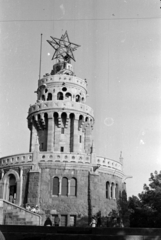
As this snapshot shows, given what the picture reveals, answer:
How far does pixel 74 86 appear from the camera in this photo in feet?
165

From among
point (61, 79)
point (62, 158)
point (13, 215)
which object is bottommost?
point (13, 215)

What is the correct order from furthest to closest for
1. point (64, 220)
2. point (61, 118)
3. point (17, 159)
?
point (61, 118) < point (17, 159) < point (64, 220)

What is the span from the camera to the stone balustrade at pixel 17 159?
41.8 m

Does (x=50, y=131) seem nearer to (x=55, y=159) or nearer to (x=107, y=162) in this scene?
(x=55, y=159)

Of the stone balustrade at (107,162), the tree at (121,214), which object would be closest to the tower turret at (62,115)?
the stone balustrade at (107,162)

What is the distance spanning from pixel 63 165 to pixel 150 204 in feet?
35.5

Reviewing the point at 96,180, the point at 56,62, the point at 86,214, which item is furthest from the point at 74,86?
the point at 86,214

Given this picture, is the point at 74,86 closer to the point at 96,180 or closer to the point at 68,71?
the point at 68,71

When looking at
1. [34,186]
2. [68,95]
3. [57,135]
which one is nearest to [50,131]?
[57,135]

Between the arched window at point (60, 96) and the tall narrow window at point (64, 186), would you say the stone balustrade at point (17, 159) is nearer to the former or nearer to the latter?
the tall narrow window at point (64, 186)

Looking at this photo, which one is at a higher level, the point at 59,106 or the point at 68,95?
the point at 68,95

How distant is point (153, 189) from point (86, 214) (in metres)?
8.96

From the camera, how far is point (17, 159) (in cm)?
4262

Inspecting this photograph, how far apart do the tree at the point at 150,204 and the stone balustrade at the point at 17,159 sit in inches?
541
